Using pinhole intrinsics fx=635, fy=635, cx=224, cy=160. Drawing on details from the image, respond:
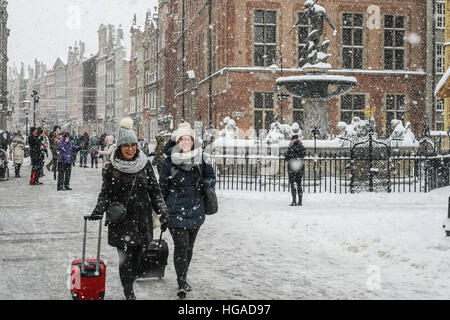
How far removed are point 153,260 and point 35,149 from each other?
13.8 m

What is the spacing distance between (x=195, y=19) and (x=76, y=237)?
34.9m

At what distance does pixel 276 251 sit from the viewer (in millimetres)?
9062

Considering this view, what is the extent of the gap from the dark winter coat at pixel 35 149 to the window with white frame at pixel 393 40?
21.4m

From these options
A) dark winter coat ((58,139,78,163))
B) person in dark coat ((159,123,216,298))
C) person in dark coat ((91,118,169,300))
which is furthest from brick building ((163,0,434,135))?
person in dark coat ((91,118,169,300))

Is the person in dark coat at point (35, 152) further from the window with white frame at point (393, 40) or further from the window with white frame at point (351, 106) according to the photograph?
the window with white frame at point (393, 40)

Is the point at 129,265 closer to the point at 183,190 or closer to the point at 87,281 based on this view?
the point at 87,281

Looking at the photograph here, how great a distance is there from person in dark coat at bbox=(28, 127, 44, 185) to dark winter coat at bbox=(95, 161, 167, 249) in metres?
14.4

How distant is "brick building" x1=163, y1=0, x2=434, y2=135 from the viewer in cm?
3250

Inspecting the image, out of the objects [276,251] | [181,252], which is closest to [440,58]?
[276,251]

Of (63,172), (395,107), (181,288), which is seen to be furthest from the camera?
(395,107)

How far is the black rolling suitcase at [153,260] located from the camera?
6.75 m

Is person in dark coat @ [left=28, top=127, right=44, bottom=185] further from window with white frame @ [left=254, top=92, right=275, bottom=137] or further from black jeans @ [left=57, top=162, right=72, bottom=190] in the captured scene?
window with white frame @ [left=254, top=92, right=275, bottom=137]

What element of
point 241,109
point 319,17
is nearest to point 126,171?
point 319,17

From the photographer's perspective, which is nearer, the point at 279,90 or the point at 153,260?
the point at 153,260
